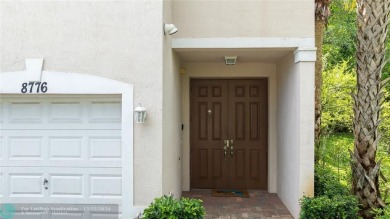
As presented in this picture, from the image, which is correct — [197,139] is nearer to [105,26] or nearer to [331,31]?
[105,26]

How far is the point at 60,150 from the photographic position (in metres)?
6.09

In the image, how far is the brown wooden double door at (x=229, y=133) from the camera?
8.89m

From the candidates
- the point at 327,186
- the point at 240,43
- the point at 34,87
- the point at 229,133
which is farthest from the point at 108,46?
the point at 327,186

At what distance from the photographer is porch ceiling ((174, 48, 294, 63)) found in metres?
6.83

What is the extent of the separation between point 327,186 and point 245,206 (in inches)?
77.9

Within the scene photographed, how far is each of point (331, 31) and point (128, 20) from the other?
1324cm

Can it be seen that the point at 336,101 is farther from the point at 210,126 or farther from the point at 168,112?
the point at 168,112

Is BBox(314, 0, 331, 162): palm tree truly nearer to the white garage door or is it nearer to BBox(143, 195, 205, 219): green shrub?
BBox(143, 195, 205, 219): green shrub

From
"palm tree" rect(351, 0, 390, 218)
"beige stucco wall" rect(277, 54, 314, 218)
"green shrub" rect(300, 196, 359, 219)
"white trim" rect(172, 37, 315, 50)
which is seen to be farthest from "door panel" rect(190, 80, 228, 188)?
"palm tree" rect(351, 0, 390, 218)

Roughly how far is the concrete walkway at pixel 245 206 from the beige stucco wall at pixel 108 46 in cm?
205

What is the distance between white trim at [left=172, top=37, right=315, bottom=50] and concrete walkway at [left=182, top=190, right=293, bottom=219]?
141 inches

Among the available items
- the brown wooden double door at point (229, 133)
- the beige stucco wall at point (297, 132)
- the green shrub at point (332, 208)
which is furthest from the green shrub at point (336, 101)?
the green shrub at point (332, 208)

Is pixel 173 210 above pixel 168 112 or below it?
below

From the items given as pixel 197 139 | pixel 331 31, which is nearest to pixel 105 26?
pixel 197 139
